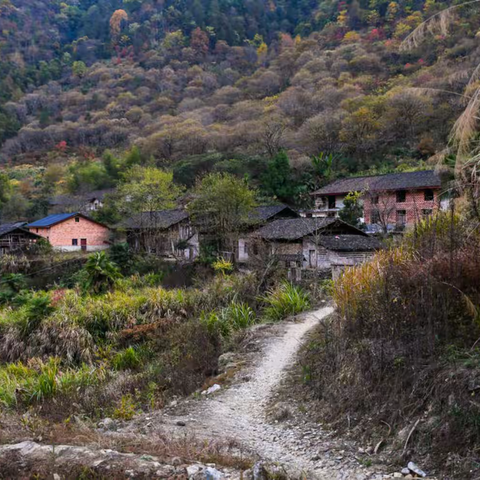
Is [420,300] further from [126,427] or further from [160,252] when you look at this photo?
[160,252]

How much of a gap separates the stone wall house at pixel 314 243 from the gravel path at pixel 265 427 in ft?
33.8

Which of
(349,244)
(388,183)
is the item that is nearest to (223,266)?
(349,244)

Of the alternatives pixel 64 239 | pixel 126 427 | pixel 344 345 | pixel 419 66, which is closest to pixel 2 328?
pixel 126 427

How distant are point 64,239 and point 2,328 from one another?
21.6 meters

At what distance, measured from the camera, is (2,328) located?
586 inches

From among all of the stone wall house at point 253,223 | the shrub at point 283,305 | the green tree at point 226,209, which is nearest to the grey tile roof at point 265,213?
the stone wall house at point 253,223

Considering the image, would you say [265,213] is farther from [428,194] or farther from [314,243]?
[428,194]

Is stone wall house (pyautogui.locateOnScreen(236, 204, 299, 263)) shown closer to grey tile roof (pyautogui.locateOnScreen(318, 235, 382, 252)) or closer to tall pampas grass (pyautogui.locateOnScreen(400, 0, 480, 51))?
grey tile roof (pyautogui.locateOnScreen(318, 235, 382, 252))

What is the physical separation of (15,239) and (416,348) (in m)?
31.8

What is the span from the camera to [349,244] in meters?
20.2

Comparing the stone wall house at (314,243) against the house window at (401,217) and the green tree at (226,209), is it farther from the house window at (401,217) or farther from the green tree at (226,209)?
the house window at (401,217)

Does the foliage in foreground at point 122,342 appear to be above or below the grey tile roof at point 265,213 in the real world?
below

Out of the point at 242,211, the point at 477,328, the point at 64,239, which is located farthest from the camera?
the point at 64,239

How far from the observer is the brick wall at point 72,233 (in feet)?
115
